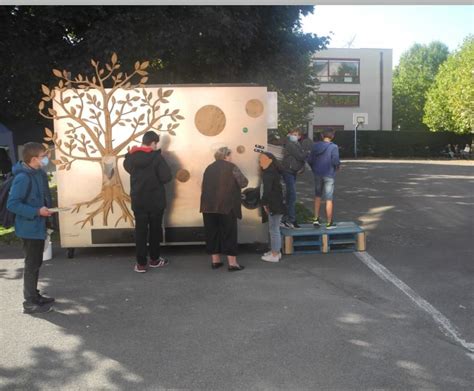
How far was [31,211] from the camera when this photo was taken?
539 cm

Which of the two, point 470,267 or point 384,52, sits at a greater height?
point 384,52

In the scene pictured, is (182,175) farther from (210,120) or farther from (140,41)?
(140,41)

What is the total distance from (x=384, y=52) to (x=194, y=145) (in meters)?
44.0

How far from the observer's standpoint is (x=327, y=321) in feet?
16.9

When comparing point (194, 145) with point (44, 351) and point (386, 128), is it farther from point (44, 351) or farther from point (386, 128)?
point (386, 128)

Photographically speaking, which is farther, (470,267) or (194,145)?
(194,145)

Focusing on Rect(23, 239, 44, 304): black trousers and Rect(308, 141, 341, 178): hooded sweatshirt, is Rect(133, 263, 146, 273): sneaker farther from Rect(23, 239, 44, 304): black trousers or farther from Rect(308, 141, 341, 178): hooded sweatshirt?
Rect(308, 141, 341, 178): hooded sweatshirt

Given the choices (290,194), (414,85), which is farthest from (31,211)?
(414,85)

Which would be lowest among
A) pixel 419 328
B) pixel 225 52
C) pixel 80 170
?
pixel 419 328

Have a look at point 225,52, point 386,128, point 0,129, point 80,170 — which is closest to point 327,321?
point 80,170

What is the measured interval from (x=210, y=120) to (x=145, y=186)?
5.07 ft

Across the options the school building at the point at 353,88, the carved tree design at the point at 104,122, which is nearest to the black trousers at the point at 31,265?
the carved tree design at the point at 104,122

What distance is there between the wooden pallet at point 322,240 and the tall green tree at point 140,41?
5471 mm

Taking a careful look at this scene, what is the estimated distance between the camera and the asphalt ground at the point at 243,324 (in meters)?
4.00
